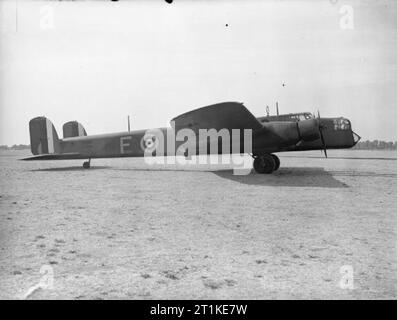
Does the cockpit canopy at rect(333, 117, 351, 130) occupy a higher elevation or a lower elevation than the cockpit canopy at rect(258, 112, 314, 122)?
lower

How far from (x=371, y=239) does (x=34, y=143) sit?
15.7 meters

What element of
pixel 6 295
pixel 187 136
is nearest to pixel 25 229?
pixel 6 295

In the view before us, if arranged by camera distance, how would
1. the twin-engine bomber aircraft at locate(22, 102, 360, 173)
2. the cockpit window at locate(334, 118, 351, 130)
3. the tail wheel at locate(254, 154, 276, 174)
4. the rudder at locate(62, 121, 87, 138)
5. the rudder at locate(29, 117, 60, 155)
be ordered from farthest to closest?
the rudder at locate(62, 121, 87, 138), the rudder at locate(29, 117, 60, 155), the tail wheel at locate(254, 154, 276, 174), the cockpit window at locate(334, 118, 351, 130), the twin-engine bomber aircraft at locate(22, 102, 360, 173)

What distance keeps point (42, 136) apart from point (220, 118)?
374 inches

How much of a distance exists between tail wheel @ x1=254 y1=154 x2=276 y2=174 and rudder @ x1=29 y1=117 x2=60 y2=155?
1024cm

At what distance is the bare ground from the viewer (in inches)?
129

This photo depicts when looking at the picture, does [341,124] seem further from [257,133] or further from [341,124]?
[257,133]

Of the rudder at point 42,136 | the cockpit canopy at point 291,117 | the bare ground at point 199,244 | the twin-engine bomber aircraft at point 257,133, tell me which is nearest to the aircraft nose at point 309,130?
the twin-engine bomber aircraft at point 257,133

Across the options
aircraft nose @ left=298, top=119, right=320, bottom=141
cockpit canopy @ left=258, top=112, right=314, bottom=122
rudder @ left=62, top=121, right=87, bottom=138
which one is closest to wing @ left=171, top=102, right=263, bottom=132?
aircraft nose @ left=298, top=119, right=320, bottom=141

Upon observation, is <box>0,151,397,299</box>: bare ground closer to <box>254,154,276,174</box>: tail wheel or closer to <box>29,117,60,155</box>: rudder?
<box>254,154,276,174</box>: tail wheel

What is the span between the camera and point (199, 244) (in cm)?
462

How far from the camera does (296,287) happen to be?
326cm

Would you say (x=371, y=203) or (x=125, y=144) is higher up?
(x=125, y=144)
